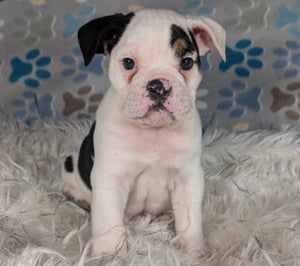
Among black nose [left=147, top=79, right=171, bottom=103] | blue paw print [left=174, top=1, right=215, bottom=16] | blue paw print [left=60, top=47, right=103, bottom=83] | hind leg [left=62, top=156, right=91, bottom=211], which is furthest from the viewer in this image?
blue paw print [left=60, top=47, right=103, bottom=83]

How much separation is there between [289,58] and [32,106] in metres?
1.31

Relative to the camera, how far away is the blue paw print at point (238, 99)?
10.9 ft

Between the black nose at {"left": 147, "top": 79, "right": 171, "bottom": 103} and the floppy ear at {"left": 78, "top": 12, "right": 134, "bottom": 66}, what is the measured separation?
0.78 ft

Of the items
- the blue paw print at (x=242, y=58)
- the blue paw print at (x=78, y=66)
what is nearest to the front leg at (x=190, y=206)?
the blue paw print at (x=242, y=58)

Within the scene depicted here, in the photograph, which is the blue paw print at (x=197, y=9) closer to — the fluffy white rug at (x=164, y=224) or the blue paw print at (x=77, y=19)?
the blue paw print at (x=77, y=19)

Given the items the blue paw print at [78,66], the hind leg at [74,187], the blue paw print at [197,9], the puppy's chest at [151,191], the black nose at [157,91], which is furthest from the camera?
the blue paw print at [78,66]

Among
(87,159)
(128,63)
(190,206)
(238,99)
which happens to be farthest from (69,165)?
(238,99)

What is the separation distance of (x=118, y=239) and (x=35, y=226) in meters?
0.32

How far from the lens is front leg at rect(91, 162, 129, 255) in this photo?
216cm

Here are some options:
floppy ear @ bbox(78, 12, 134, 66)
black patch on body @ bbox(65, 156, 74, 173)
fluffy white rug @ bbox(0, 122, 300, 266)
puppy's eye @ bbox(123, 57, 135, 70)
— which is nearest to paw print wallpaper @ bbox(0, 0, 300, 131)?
fluffy white rug @ bbox(0, 122, 300, 266)

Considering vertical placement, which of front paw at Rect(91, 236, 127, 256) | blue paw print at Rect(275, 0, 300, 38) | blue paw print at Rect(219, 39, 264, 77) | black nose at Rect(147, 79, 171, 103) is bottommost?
front paw at Rect(91, 236, 127, 256)

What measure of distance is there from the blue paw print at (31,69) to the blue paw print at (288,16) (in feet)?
3.83

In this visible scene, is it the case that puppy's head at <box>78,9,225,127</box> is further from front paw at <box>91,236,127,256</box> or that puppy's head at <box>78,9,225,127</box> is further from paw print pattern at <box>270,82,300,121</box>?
paw print pattern at <box>270,82,300,121</box>

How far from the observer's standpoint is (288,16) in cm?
327
